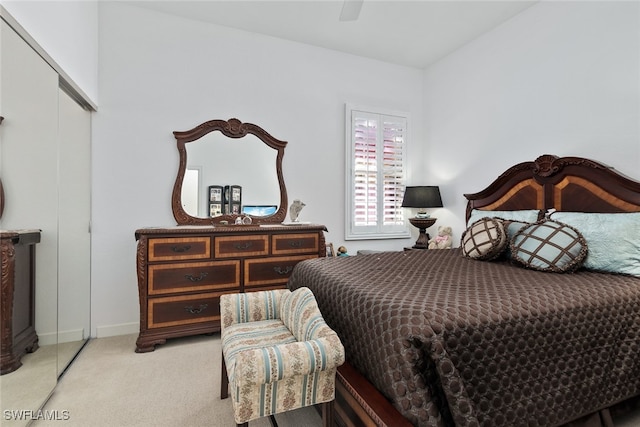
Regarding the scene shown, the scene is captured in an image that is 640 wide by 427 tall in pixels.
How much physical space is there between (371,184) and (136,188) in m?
2.62

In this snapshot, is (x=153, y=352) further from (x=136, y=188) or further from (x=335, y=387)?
(x=335, y=387)

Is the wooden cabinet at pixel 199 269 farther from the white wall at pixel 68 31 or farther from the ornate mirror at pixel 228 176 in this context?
the white wall at pixel 68 31

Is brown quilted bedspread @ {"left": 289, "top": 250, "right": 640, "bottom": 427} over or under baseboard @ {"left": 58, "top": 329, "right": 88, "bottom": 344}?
over

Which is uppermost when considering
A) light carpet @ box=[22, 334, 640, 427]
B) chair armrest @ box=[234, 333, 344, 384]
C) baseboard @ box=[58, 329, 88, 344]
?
chair armrest @ box=[234, 333, 344, 384]

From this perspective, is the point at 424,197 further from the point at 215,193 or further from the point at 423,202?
the point at 215,193

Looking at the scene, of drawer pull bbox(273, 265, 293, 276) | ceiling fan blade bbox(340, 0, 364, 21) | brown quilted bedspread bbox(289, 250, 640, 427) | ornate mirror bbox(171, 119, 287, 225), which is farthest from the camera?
Answer: ornate mirror bbox(171, 119, 287, 225)

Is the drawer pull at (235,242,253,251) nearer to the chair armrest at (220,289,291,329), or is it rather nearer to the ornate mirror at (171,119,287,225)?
the ornate mirror at (171,119,287,225)

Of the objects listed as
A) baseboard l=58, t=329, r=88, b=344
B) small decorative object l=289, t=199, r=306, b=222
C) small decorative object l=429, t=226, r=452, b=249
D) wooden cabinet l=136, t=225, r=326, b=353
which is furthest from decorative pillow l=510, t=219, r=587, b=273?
baseboard l=58, t=329, r=88, b=344

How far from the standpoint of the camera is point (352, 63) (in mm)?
3955

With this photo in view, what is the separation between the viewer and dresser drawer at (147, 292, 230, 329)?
8.62 ft

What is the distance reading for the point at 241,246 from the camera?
2918 mm

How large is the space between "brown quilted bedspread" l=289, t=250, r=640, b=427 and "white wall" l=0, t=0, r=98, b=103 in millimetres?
2177

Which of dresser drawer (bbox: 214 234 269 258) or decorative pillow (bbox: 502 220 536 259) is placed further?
dresser drawer (bbox: 214 234 269 258)

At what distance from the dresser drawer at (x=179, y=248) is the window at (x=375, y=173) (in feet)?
5.82
